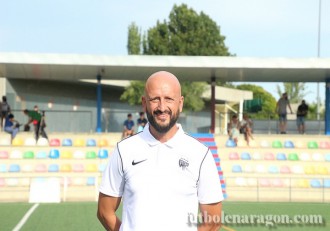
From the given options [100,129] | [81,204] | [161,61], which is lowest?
[81,204]

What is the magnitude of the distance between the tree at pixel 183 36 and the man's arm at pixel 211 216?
73671 millimetres

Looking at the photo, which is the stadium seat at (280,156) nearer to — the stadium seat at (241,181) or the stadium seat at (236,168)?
the stadium seat at (236,168)

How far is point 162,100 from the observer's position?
12.1ft

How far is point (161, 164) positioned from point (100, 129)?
29.4m

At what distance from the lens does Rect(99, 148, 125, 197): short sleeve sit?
3.83 metres

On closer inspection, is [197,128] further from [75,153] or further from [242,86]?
[242,86]

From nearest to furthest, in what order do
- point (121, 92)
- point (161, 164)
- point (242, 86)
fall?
point (161, 164) < point (121, 92) < point (242, 86)

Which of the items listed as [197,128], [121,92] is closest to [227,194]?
[197,128]

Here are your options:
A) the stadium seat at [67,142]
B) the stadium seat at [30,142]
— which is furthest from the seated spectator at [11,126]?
the stadium seat at [67,142]

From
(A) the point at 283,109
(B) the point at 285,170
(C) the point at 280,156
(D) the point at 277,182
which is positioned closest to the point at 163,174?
(D) the point at 277,182

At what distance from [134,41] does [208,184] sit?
7889 cm

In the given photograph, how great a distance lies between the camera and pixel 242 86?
104 metres

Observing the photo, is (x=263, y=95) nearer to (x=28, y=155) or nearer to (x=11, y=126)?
(x=11, y=126)

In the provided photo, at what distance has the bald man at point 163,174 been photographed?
372 centimetres
